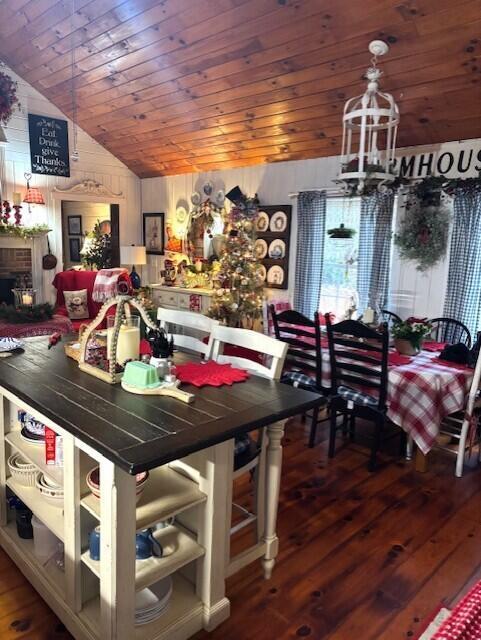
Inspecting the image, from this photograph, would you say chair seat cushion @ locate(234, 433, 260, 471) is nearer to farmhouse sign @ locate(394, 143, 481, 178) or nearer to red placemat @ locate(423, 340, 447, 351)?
red placemat @ locate(423, 340, 447, 351)

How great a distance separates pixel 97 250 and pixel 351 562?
652 centimetres

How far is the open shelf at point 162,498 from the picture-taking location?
5.28 feet

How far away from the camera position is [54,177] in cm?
628

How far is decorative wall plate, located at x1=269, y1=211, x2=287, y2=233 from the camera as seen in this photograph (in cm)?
543

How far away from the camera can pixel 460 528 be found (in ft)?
8.38

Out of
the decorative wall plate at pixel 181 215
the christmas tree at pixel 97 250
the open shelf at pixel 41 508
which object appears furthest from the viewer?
the christmas tree at pixel 97 250

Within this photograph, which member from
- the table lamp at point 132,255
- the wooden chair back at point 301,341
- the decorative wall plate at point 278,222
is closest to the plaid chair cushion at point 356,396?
the wooden chair back at point 301,341

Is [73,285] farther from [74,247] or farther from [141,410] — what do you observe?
[141,410]

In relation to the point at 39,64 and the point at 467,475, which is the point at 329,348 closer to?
the point at 467,475

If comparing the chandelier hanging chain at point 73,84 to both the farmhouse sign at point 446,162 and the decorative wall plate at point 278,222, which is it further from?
the farmhouse sign at point 446,162

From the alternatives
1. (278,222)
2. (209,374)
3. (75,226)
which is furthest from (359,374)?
(75,226)

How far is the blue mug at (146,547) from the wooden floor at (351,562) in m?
0.42

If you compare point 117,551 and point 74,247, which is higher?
point 74,247

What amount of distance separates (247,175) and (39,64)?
265 centimetres
